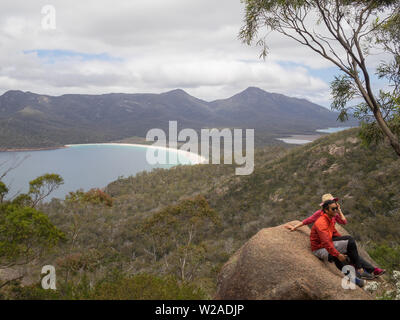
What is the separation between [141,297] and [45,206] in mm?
52537

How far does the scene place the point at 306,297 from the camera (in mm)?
4953

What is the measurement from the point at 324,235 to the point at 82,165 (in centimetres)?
14491

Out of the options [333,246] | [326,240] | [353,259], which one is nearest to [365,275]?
[353,259]

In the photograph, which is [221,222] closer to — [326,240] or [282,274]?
[282,274]

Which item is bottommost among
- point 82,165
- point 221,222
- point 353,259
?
point 82,165

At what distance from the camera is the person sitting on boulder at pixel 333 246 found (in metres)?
5.30

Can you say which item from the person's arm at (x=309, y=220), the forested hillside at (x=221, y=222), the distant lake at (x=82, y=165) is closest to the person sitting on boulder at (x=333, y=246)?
the person's arm at (x=309, y=220)

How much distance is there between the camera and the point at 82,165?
452 ft

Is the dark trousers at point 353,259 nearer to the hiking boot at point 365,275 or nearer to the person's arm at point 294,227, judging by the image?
the hiking boot at point 365,275

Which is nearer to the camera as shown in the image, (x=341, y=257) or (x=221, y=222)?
(x=341, y=257)

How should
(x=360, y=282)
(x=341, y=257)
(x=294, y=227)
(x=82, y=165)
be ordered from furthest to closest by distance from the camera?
(x=82, y=165) < (x=294, y=227) < (x=341, y=257) < (x=360, y=282)

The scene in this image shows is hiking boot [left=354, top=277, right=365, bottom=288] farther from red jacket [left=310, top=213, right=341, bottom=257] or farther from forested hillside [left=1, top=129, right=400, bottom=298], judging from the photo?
forested hillside [left=1, top=129, right=400, bottom=298]
